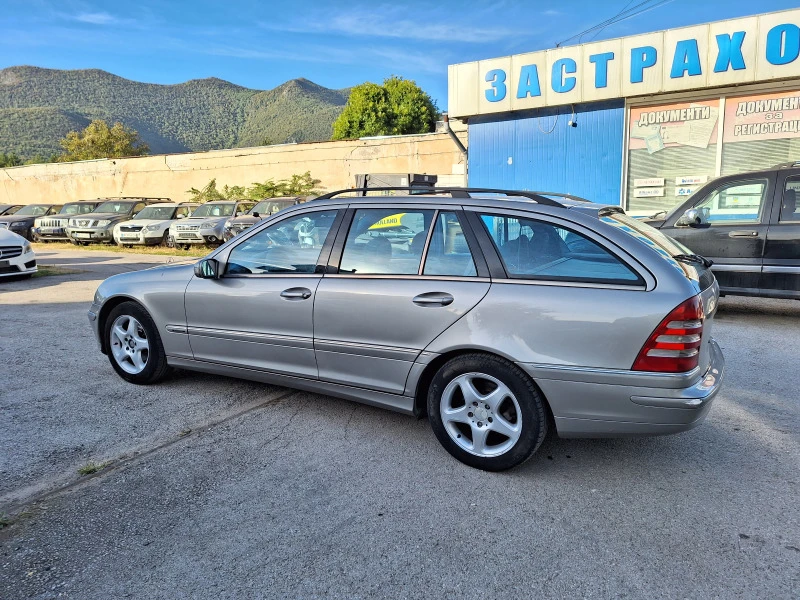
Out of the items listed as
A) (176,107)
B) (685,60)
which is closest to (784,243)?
(685,60)

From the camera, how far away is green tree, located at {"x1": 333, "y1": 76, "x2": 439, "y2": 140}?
4975cm

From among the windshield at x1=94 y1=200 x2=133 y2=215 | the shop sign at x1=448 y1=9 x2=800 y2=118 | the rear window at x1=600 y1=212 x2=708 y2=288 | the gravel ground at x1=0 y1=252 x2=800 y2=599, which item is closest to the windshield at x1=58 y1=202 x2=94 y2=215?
the windshield at x1=94 y1=200 x2=133 y2=215

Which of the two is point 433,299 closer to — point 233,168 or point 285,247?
point 285,247

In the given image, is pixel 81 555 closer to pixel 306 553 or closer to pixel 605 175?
pixel 306 553

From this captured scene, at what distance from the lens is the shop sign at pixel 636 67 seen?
467 inches

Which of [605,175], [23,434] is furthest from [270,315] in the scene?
[605,175]

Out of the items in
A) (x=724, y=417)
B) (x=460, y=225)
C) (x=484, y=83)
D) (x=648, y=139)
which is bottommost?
(x=724, y=417)

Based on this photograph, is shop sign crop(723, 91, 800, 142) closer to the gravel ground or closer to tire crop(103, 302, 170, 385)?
the gravel ground

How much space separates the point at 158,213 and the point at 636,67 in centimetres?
1523

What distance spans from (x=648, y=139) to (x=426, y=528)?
13.3 m

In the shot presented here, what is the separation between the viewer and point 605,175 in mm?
14203

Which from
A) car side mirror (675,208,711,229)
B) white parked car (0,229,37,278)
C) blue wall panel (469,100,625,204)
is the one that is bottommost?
white parked car (0,229,37,278)

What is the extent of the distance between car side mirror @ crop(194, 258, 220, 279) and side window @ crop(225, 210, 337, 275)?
82 millimetres

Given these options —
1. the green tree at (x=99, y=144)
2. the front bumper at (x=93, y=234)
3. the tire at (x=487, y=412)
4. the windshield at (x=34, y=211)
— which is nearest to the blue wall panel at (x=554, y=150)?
the tire at (x=487, y=412)
